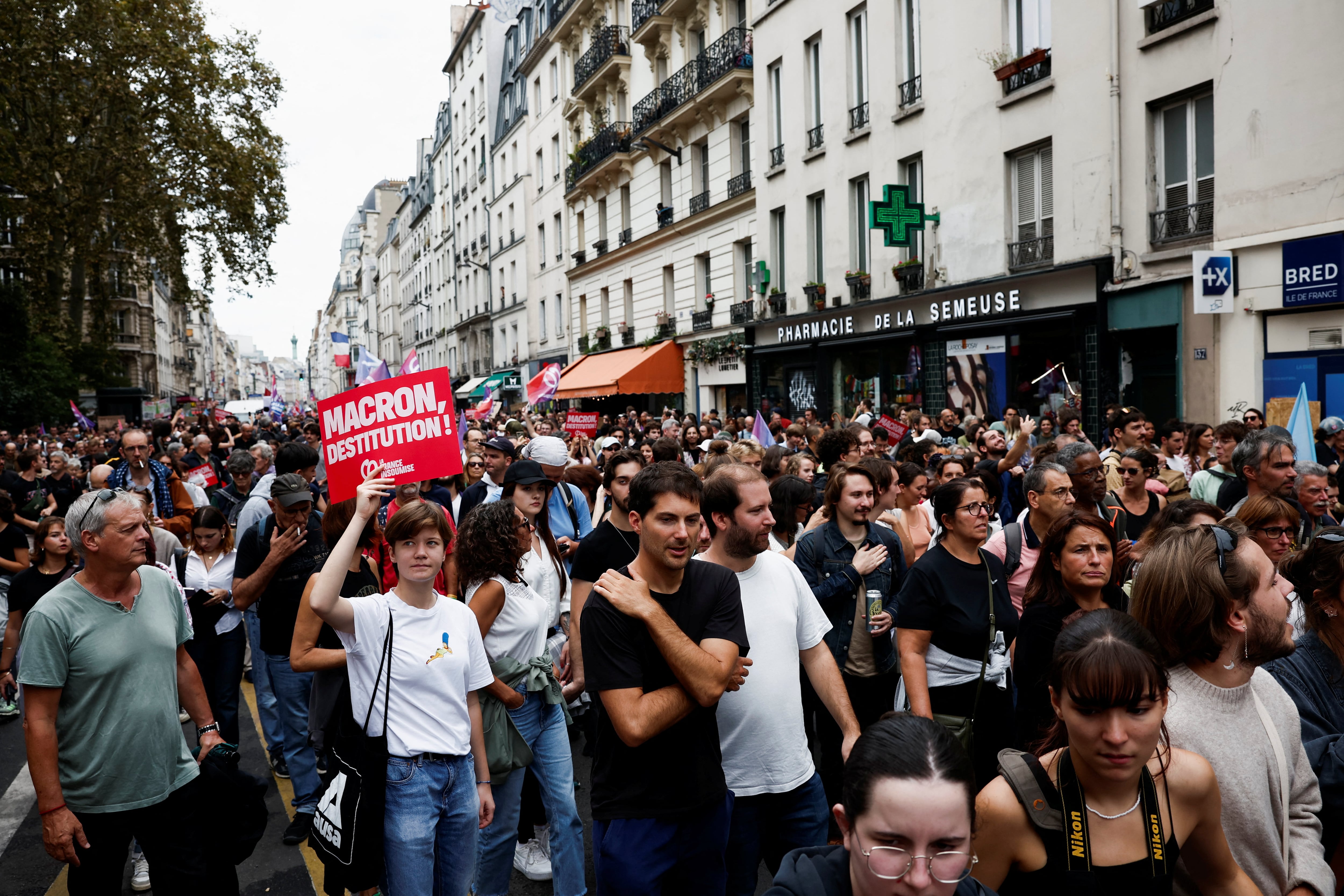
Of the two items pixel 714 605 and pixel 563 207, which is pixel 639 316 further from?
pixel 714 605

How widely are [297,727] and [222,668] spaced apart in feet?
2.15

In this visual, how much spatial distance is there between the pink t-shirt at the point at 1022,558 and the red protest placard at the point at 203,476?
802 cm

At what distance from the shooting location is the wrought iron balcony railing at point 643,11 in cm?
2667

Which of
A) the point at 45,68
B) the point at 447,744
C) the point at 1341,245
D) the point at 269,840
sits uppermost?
the point at 45,68

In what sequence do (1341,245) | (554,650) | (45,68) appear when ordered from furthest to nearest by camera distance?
1. (45,68)
2. (1341,245)
3. (554,650)

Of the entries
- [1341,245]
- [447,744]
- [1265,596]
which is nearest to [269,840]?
[447,744]

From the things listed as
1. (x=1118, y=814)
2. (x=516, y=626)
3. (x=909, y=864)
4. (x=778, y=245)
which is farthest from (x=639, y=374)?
(x=909, y=864)

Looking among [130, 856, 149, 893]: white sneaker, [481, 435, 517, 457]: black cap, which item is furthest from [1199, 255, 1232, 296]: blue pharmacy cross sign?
A: [130, 856, 149, 893]: white sneaker

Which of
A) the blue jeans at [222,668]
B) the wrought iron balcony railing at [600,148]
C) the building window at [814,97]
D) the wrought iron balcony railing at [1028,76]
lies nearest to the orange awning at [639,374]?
the wrought iron balcony railing at [600,148]

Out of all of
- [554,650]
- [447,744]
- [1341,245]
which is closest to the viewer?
[447,744]

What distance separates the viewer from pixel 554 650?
484cm

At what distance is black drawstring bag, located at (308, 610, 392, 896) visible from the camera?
3.27m

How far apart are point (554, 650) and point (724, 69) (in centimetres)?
2162

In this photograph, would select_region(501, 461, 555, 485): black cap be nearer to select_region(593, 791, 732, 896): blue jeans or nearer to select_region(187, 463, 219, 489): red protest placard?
select_region(593, 791, 732, 896): blue jeans
